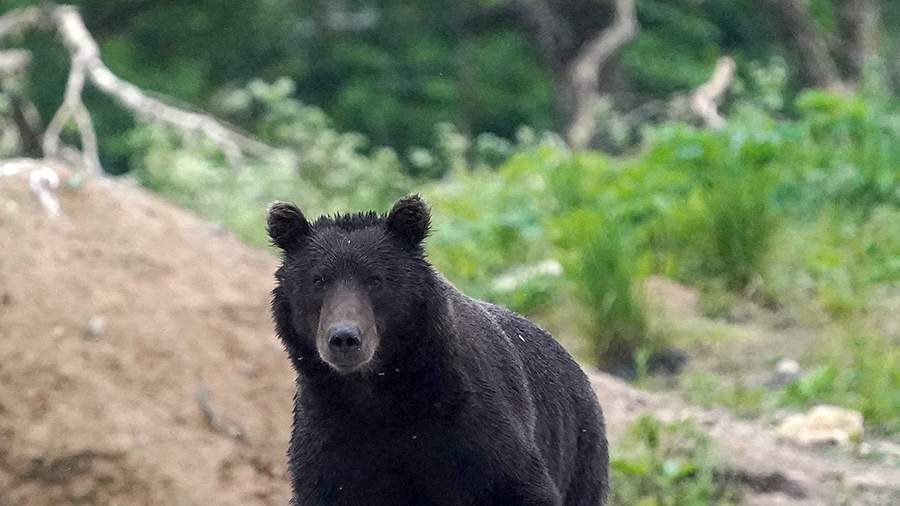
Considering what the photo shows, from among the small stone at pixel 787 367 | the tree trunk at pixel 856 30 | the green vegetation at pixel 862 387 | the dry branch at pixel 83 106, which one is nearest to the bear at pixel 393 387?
the green vegetation at pixel 862 387

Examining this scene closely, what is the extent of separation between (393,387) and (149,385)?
2.71 meters

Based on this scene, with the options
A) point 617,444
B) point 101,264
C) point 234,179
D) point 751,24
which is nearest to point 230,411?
point 101,264

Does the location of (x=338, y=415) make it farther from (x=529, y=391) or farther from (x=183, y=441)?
(x=183, y=441)

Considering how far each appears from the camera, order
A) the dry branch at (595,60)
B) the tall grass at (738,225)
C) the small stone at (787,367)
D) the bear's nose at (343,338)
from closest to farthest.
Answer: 1. the bear's nose at (343,338)
2. the small stone at (787,367)
3. the tall grass at (738,225)
4. the dry branch at (595,60)

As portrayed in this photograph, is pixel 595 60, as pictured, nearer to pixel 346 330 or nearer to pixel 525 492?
pixel 525 492

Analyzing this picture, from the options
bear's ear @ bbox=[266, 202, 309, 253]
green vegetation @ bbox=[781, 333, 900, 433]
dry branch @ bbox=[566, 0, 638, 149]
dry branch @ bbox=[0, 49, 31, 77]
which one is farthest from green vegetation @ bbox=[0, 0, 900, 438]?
bear's ear @ bbox=[266, 202, 309, 253]

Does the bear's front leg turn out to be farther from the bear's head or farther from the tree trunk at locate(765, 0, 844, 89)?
the tree trunk at locate(765, 0, 844, 89)

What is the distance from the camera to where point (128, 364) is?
682 cm

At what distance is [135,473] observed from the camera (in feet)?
21.2

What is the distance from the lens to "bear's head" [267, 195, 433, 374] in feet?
13.9

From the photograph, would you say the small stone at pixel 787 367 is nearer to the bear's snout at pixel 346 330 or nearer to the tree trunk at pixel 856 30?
the bear's snout at pixel 346 330

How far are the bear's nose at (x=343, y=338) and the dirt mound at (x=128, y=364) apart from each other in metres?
2.59

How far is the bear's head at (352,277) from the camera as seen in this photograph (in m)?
4.25

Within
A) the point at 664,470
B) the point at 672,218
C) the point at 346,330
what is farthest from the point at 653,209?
the point at 346,330
